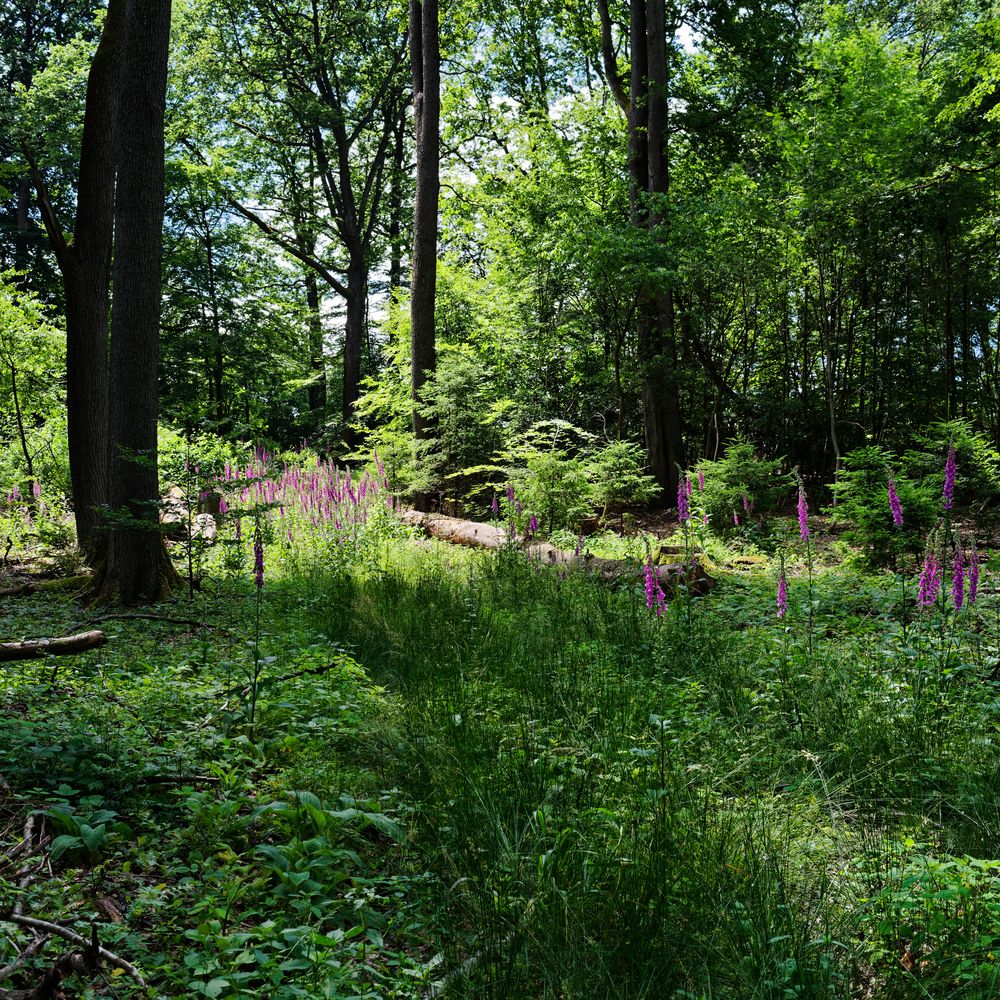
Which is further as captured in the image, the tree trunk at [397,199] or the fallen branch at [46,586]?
the tree trunk at [397,199]

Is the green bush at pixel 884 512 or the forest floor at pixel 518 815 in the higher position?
the green bush at pixel 884 512

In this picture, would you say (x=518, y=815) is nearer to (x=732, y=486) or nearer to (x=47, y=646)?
(x=47, y=646)

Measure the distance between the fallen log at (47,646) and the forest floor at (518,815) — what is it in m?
0.26

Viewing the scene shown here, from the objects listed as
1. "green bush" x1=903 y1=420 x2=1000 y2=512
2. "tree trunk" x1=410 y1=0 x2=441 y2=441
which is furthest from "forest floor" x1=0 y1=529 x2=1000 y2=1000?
"tree trunk" x1=410 y1=0 x2=441 y2=441

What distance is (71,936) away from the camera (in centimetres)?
165

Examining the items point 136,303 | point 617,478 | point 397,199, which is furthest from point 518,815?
point 397,199

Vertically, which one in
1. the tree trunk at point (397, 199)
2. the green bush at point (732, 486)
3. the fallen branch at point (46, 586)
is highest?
the tree trunk at point (397, 199)

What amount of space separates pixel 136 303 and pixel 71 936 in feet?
17.2

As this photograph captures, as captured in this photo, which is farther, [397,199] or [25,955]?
[397,199]

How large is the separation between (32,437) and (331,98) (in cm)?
1354

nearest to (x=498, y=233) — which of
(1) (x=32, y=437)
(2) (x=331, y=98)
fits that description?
(1) (x=32, y=437)

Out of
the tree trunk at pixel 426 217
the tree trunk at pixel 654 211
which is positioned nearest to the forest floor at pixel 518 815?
the tree trunk at pixel 654 211

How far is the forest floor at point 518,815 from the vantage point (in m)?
1.74

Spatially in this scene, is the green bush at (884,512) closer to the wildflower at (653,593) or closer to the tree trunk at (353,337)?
the wildflower at (653,593)
